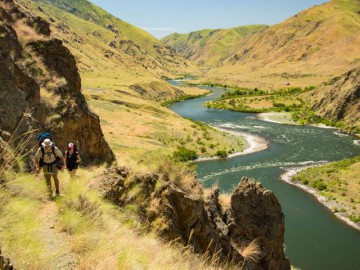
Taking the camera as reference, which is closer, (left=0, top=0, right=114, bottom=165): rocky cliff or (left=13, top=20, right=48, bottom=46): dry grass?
(left=0, top=0, right=114, bottom=165): rocky cliff

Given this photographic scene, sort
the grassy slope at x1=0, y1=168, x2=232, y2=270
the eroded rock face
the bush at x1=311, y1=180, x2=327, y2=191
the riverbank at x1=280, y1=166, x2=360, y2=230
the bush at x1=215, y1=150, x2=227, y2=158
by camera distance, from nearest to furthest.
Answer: the grassy slope at x1=0, y1=168, x2=232, y2=270
the eroded rock face
the riverbank at x1=280, y1=166, x2=360, y2=230
the bush at x1=311, y1=180, x2=327, y2=191
the bush at x1=215, y1=150, x2=227, y2=158

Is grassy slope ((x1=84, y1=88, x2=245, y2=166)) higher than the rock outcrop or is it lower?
lower

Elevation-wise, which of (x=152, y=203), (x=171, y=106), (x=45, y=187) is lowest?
(x=171, y=106)

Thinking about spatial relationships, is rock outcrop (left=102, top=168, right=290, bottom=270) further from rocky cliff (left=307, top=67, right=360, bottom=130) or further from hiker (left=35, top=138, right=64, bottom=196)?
rocky cliff (left=307, top=67, right=360, bottom=130)

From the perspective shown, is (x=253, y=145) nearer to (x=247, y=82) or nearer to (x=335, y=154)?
(x=335, y=154)

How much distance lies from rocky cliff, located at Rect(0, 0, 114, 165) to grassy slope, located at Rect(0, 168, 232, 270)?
8.79 meters

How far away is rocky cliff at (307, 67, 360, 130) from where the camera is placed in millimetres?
86819

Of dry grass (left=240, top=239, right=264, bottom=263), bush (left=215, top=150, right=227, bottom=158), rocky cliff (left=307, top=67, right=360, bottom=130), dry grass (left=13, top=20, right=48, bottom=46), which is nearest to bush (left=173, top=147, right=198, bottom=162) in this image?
bush (left=215, top=150, right=227, bottom=158)

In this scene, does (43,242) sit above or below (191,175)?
above

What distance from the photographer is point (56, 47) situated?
25.0 m

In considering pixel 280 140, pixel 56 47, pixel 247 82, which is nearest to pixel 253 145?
pixel 280 140

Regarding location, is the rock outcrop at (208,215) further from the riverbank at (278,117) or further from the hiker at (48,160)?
the riverbank at (278,117)

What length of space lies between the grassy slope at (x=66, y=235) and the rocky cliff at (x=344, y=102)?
80.0 metres

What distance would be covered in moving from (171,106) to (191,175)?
4342 inches
